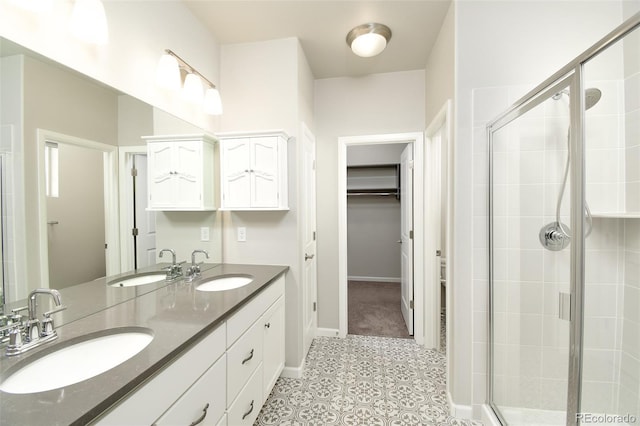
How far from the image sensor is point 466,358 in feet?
5.62

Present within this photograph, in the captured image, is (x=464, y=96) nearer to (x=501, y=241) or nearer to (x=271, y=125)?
(x=501, y=241)

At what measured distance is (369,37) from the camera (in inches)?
78.5

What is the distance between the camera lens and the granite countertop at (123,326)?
0.60 metres

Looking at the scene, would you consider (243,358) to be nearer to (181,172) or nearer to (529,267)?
(181,172)

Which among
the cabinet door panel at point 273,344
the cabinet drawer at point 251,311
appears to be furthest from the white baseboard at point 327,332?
the cabinet drawer at point 251,311

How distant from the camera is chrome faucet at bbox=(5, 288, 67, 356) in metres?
0.80

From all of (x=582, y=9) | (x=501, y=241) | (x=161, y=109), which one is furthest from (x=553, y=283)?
(x=161, y=109)

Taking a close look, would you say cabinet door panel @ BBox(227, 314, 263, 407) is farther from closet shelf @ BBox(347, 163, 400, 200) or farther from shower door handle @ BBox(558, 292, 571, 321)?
closet shelf @ BBox(347, 163, 400, 200)

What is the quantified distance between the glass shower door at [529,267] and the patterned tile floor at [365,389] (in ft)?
1.35

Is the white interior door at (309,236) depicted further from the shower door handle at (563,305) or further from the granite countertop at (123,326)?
the shower door handle at (563,305)

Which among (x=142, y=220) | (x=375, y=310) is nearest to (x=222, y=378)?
(x=142, y=220)

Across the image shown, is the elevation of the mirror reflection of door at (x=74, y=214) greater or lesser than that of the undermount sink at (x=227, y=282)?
greater

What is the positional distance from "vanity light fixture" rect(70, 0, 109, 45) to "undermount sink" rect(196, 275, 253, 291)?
54.2 inches

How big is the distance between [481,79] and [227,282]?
7.06 ft
